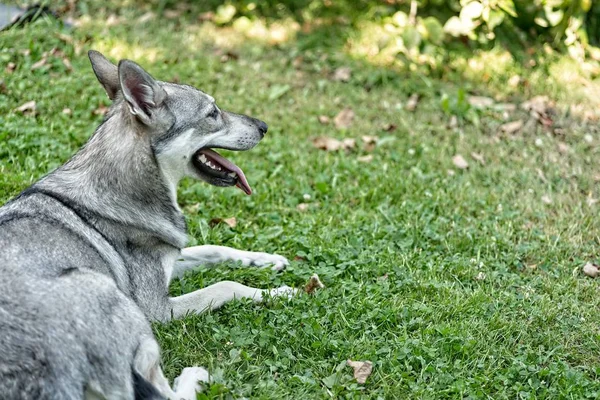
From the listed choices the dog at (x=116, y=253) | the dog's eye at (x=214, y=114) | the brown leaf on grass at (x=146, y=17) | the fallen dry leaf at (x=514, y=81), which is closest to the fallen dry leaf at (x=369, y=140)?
the fallen dry leaf at (x=514, y=81)

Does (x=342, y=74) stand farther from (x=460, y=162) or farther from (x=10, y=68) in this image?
(x=10, y=68)

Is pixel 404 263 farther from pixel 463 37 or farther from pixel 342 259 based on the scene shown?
pixel 463 37

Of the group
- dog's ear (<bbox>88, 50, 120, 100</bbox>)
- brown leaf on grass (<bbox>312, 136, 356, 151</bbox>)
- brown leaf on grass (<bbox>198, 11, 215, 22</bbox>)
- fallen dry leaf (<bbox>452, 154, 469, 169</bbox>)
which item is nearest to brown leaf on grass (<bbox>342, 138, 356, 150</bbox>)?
brown leaf on grass (<bbox>312, 136, 356, 151</bbox>)

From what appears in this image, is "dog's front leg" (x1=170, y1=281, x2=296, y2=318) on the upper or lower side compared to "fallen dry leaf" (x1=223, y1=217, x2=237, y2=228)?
upper

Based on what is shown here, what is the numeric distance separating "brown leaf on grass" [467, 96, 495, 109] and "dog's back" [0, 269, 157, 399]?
189 inches

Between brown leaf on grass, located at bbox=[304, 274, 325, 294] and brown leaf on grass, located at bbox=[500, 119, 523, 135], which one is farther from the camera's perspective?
brown leaf on grass, located at bbox=[500, 119, 523, 135]

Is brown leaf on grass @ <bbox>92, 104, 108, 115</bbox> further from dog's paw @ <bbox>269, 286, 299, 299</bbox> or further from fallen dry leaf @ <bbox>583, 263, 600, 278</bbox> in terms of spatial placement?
fallen dry leaf @ <bbox>583, 263, 600, 278</bbox>

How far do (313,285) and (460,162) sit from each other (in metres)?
2.41

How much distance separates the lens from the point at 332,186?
5.92 m

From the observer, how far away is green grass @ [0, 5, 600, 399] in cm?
394

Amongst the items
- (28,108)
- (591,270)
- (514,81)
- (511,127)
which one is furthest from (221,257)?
(514,81)

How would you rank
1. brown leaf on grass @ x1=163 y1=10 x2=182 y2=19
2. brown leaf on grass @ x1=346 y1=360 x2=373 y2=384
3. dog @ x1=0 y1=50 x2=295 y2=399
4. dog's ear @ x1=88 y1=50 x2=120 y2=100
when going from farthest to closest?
brown leaf on grass @ x1=163 y1=10 x2=182 y2=19 → dog's ear @ x1=88 y1=50 x2=120 y2=100 → brown leaf on grass @ x1=346 y1=360 x2=373 y2=384 → dog @ x1=0 y1=50 x2=295 y2=399

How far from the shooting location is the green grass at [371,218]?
394 centimetres

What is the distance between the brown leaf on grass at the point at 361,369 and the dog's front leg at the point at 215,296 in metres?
0.74
